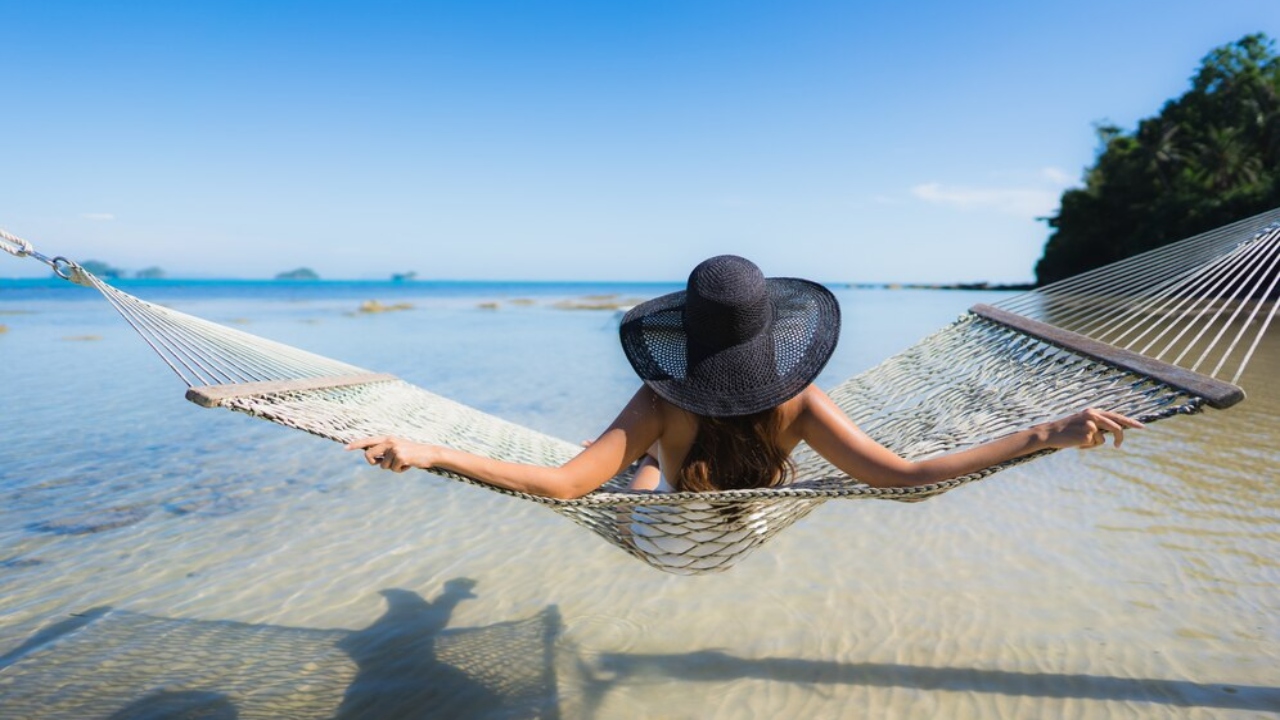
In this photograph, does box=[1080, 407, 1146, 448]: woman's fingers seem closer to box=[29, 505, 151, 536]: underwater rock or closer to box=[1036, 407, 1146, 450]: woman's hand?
box=[1036, 407, 1146, 450]: woman's hand

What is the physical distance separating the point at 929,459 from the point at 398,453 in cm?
118

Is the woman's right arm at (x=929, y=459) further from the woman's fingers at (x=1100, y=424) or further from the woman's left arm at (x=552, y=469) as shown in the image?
the woman's left arm at (x=552, y=469)

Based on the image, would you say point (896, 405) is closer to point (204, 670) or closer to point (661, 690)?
point (661, 690)

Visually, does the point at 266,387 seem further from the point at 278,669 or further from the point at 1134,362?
the point at 1134,362

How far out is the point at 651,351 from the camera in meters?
1.71

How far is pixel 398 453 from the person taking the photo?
1.44 metres

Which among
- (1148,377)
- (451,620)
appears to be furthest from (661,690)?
(1148,377)

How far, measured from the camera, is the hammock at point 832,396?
1668mm

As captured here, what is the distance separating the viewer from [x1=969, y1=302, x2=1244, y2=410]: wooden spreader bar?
1.52 metres

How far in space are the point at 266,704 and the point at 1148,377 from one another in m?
2.72

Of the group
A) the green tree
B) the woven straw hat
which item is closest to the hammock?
the woven straw hat

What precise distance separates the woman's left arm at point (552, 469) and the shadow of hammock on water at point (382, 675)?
1011mm

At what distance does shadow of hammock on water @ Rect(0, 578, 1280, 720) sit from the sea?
1 cm

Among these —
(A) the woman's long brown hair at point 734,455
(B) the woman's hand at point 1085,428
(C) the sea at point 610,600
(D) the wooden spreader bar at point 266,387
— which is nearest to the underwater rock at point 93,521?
(C) the sea at point 610,600
